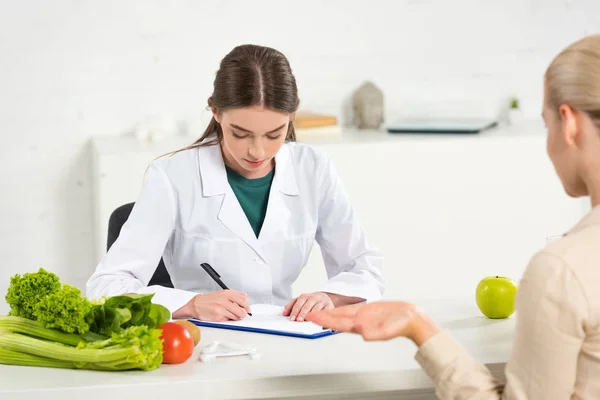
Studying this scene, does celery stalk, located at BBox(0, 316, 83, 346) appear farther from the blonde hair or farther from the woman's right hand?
the blonde hair

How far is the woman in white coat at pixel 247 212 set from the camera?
84.8 inches

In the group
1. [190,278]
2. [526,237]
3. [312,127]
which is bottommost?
[526,237]

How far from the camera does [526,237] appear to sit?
368cm

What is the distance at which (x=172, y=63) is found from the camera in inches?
145

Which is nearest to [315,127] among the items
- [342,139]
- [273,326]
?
[342,139]

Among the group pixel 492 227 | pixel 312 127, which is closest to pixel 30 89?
pixel 312 127

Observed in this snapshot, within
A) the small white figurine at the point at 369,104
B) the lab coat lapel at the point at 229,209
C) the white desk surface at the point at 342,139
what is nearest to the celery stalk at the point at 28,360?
the lab coat lapel at the point at 229,209

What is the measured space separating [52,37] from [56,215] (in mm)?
705

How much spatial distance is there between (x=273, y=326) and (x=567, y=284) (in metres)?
0.71

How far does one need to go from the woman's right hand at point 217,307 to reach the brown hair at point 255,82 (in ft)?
1.56

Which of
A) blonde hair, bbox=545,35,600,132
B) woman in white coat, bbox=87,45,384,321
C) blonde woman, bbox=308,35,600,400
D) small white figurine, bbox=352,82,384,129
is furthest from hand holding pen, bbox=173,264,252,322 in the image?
small white figurine, bbox=352,82,384,129

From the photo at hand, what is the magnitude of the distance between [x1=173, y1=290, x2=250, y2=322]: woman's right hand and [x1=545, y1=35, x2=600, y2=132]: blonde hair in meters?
0.85

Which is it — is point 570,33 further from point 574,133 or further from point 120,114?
point 574,133

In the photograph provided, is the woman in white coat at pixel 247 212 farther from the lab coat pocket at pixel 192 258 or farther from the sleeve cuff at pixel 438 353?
the sleeve cuff at pixel 438 353
